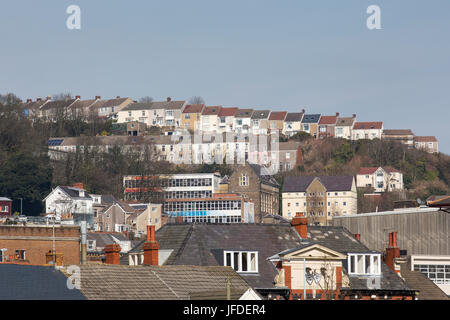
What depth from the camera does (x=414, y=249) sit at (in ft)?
257

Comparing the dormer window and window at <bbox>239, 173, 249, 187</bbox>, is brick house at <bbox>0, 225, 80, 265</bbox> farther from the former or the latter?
window at <bbox>239, 173, 249, 187</bbox>

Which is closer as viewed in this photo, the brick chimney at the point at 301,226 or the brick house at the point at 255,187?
the brick chimney at the point at 301,226

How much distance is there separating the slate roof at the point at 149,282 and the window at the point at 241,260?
189 inches

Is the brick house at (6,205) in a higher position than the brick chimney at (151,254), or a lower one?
lower

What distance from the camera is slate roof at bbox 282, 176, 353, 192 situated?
192 metres

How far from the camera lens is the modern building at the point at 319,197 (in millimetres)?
190375

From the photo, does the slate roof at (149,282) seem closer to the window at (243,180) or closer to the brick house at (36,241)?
the brick house at (36,241)

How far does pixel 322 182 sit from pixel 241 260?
14607 cm

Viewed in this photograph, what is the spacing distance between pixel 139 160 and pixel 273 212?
2251 centimetres

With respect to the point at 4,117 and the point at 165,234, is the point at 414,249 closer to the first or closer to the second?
the point at 165,234

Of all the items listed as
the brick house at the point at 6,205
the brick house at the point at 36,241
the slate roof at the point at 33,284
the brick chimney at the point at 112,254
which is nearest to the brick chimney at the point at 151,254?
the brick chimney at the point at 112,254

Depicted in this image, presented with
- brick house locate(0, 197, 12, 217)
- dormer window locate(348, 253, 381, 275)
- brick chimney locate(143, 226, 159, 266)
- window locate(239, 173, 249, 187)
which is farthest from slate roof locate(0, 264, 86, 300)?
window locate(239, 173, 249, 187)

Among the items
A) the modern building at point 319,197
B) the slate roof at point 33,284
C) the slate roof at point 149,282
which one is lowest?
the modern building at point 319,197
